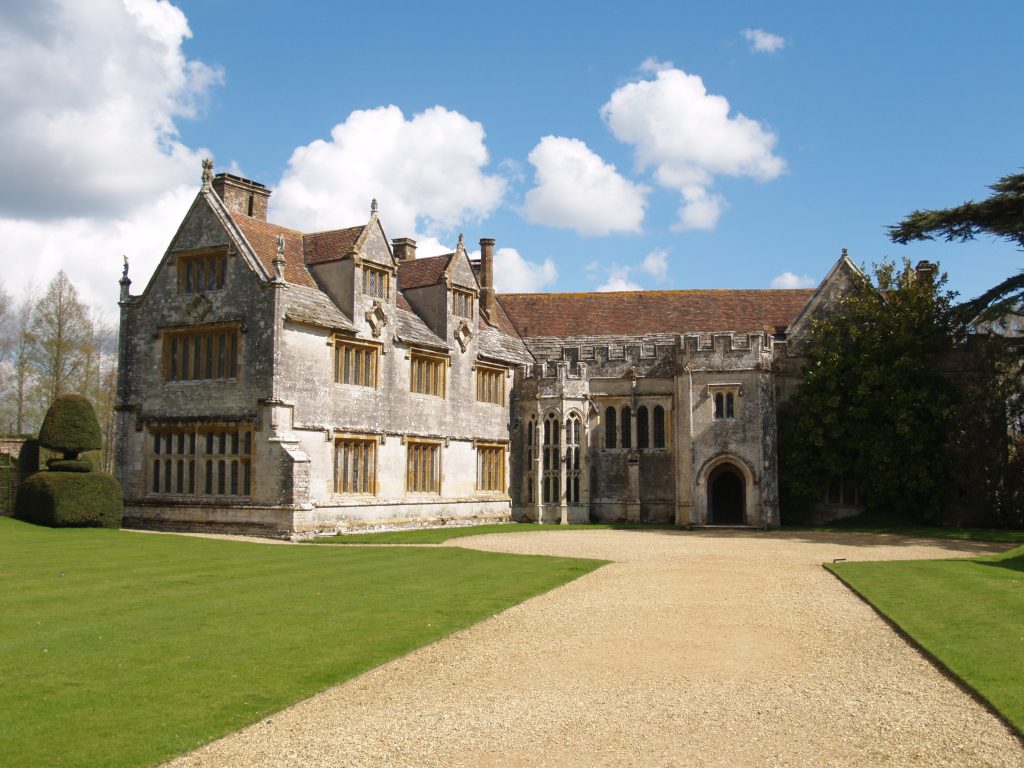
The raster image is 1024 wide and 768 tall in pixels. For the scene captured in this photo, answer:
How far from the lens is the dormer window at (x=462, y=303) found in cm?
3186

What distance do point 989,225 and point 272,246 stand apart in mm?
21195

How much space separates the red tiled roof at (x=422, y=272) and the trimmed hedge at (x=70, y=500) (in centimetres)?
1153

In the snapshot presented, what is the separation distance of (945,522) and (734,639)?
2246 centimetres

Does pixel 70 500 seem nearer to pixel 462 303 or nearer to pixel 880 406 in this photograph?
pixel 462 303

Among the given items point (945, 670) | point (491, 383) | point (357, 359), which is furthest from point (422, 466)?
point (945, 670)

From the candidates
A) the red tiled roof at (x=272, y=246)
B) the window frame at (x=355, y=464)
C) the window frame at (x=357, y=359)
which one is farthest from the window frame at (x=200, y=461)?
the red tiled roof at (x=272, y=246)

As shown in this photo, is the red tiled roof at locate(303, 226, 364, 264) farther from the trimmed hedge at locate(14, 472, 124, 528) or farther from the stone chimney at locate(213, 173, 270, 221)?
the trimmed hedge at locate(14, 472, 124, 528)

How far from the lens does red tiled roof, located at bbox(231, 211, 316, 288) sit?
1049 inches

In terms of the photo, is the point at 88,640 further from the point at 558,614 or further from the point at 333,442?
the point at 333,442

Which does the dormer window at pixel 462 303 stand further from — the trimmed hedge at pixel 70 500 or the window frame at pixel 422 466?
the trimmed hedge at pixel 70 500

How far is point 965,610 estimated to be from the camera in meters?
12.4

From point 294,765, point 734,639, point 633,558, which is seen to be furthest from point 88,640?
point 633,558

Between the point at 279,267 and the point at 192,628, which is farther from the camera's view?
the point at 279,267

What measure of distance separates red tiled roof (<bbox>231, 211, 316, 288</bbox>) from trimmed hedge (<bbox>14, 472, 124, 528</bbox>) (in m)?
7.09
